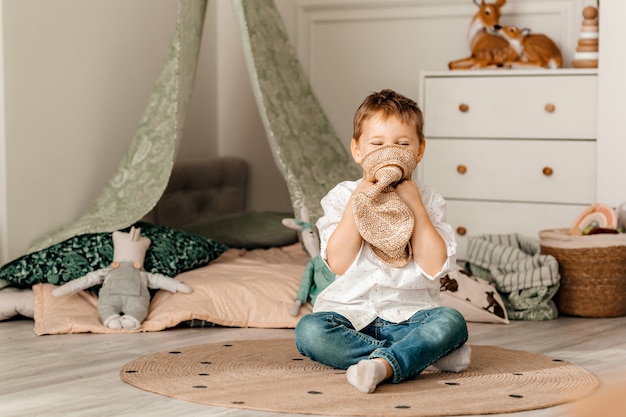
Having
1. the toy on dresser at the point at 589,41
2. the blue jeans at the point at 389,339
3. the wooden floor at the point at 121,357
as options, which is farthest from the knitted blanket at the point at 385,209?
the toy on dresser at the point at 589,41

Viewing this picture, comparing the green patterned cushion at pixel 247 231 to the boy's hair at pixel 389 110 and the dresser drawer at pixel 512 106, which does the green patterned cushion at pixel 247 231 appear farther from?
the boy's hair at pixel 389 110

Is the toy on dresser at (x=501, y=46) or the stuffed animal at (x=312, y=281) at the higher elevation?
the toy on dresser at (x=501, y=46)

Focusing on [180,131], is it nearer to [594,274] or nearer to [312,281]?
[312,281]

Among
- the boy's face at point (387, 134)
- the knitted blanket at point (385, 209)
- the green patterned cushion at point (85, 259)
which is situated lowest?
the green patterned cushion at point (85, 259)

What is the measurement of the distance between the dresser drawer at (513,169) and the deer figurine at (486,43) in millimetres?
302

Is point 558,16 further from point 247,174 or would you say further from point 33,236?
point 33,236

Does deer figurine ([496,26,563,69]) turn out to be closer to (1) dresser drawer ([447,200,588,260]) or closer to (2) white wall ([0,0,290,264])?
(1) dresser drawer ([447,200,588,260])

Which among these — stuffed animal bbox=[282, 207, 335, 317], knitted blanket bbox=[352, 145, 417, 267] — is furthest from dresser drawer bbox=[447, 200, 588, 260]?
knitted blanket bbox=[352, 145, 417, 267]

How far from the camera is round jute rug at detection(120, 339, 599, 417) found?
1.88 meters

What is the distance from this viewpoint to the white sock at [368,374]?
1.95 meters

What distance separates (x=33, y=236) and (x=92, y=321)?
542mm

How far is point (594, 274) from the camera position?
10.2 ft

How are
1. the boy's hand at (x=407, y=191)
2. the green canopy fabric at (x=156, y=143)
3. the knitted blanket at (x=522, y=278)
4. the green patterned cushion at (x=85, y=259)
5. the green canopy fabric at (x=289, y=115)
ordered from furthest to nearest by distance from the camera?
the green canopy fabric at (x=289, y=115), the green canopy fabric at (x=156, y=143), the knitted blanket at (x=522, y=278), the green patterned cushion at (x=85, y=259), the boy's hand at (x=407, y=191)

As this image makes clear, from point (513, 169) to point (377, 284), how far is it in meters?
1.62
